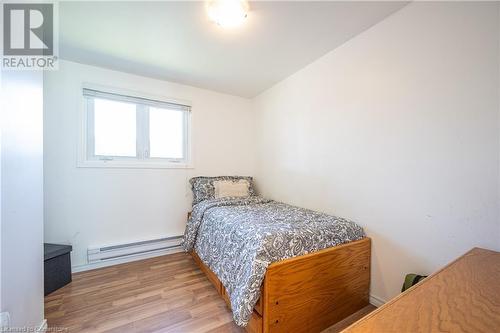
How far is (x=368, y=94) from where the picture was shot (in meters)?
1.64

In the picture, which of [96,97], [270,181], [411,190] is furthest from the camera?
[270,181]

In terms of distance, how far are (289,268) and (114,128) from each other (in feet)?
8.01

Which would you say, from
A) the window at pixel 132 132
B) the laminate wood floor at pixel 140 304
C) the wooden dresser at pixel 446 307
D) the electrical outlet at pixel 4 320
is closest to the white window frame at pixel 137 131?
the window at pixel 132 132

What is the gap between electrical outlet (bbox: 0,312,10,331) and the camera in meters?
0.87

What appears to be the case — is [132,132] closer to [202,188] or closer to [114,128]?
[114,128]

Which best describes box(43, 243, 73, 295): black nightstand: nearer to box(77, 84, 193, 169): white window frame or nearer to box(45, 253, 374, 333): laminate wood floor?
box(45, 253, 374, 333): laminate wood floor

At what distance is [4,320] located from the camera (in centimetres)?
90

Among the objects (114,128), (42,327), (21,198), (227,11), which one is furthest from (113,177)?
(227,11)

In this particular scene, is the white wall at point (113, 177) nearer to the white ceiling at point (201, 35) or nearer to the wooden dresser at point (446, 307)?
the white ceiling at point (201, 35)

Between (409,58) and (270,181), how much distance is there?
1961 mm

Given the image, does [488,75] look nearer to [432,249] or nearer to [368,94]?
[368,94]

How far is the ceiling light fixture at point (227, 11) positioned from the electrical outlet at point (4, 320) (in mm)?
2067

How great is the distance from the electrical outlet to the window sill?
61.6 inches

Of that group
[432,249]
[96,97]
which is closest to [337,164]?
[432,249]
